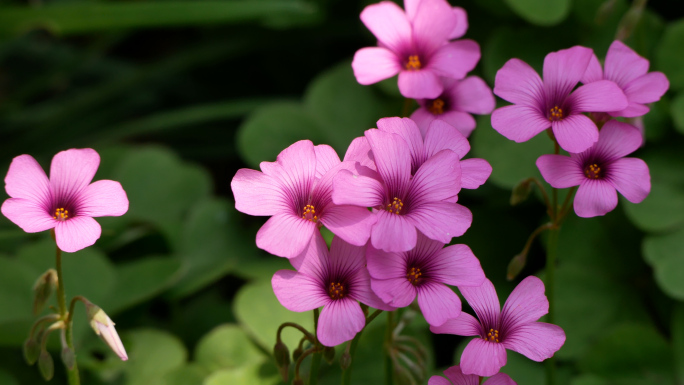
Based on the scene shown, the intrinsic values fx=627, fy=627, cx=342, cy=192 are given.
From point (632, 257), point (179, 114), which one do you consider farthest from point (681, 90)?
point (179, 114)

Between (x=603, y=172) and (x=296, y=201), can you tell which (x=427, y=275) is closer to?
(x=296, y=201)

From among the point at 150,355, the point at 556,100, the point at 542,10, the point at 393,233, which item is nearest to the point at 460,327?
the point at 393,233

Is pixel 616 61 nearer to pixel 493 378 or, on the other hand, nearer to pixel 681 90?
pixel 493 378

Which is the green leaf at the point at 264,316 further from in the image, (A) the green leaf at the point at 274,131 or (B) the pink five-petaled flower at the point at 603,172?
(B) the pink five-petaled flower at the point at 603,172

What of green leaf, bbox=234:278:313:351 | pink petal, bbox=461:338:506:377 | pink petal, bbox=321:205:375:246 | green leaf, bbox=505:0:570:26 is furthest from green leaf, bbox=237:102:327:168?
pink petal, bbox=461:338:506:377

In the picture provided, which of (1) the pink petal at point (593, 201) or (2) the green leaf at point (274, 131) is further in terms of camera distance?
(2) the green leaf at point (274, 131)

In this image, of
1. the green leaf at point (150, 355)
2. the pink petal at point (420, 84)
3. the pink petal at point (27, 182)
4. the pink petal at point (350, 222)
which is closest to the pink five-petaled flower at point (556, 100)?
the pink petal at point (420, 84)
